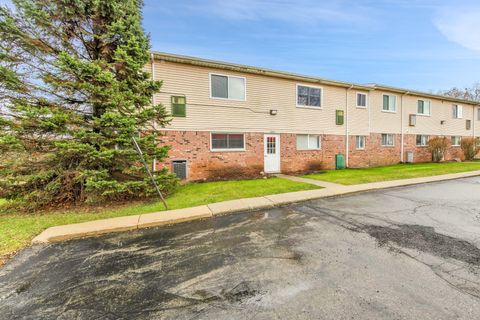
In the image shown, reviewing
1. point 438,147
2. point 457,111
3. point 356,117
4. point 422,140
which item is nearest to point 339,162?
point 356,117

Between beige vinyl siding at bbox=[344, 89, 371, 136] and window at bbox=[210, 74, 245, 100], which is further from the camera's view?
beige vinyl siding at bbox=[344, 89, 371, 136]

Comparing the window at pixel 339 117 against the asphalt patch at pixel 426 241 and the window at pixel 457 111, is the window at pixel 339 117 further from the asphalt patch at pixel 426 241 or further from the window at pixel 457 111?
the window at pixel 457 111

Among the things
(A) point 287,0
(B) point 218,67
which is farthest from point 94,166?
(A) point 287,0

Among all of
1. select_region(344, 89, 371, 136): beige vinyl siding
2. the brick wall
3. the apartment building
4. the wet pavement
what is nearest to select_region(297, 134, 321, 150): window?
the apartment building

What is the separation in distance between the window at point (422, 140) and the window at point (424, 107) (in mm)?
1857

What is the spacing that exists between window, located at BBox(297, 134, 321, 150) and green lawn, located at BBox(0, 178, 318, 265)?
4.65 meters

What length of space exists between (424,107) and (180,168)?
19926 millimetres

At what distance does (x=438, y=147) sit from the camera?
17.2 metres

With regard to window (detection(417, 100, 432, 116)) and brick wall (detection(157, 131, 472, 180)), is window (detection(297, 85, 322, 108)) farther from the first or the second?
window (detection(417, 100, 432, 116))

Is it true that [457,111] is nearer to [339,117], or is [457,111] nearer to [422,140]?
[422,140]

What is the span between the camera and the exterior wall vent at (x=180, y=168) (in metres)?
9.89

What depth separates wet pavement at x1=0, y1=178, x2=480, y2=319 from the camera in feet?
7.36

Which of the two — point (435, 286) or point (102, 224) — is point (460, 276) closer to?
point (435, 286)

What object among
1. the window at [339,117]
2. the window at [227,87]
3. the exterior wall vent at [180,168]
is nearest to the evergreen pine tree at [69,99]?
the exterior wall vent at [180,168]
